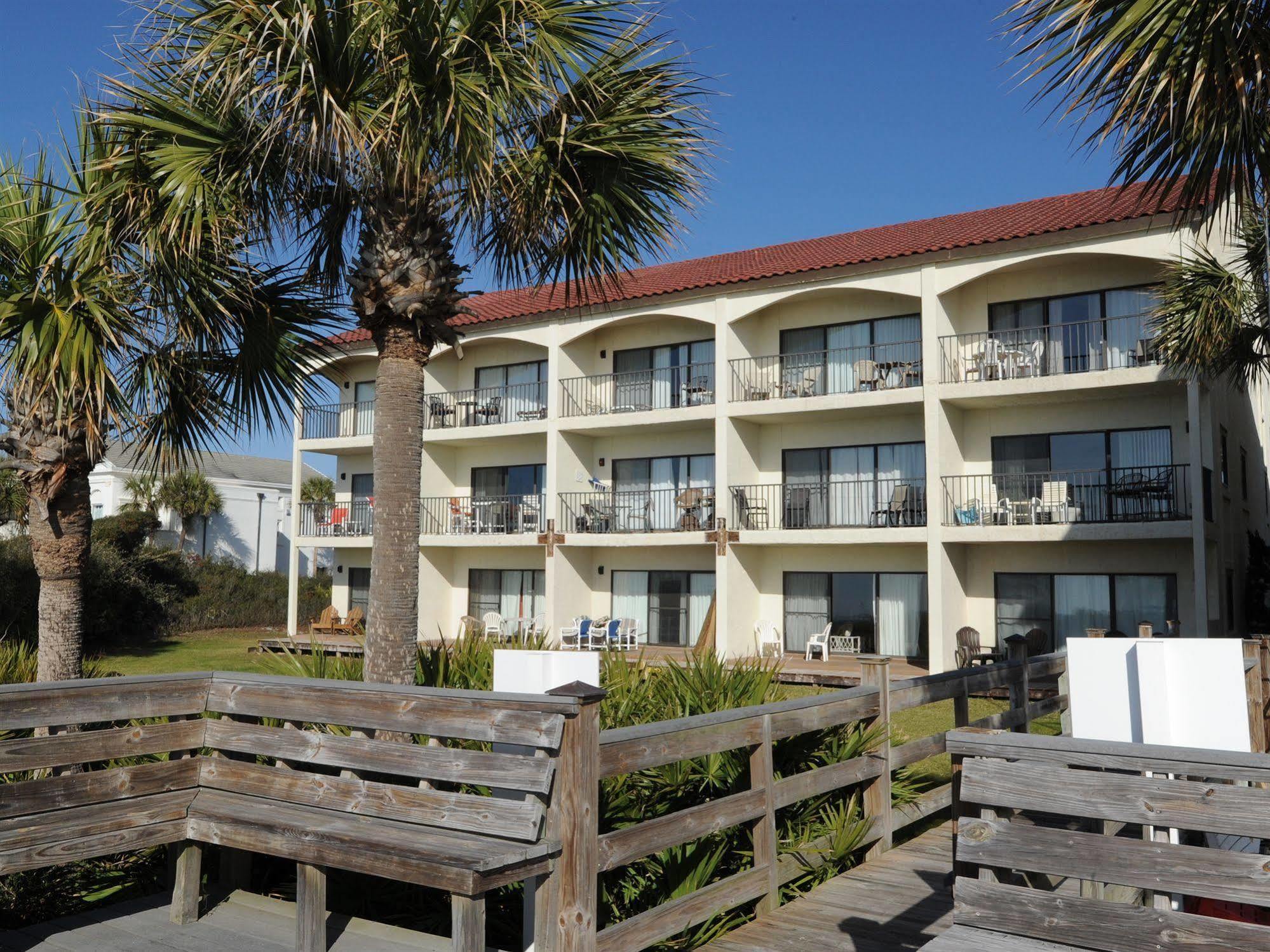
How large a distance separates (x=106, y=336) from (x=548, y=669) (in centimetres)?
507

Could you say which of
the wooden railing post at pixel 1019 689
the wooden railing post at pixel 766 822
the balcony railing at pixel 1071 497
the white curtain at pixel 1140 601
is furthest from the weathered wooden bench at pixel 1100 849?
the white curtain at pixel 1140 601

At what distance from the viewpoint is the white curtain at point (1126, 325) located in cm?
2112

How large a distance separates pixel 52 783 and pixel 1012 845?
4230 mm

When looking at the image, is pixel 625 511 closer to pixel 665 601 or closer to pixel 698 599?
pixel 665 601

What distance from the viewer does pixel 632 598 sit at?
27922mm

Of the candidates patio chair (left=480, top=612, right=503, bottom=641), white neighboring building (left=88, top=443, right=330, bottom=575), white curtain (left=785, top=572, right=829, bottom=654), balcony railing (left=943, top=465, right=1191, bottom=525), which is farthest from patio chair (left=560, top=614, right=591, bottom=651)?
white neighboring building (left=88, top=443, right=330, bottom=575)

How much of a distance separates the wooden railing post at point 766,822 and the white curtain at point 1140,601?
58.4ft

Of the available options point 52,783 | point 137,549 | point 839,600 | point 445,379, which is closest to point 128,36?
point 52,783

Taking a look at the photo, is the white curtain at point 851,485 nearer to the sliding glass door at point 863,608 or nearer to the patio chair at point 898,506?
the patio chair at point 898,506

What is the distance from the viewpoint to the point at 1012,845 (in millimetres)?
3316

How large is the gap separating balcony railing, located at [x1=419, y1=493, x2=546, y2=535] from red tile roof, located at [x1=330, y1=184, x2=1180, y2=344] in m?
4.88

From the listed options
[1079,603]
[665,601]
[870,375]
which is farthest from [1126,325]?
[665,601]

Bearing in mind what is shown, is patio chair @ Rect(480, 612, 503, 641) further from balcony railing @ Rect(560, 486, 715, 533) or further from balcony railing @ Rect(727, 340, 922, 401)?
balcony railing @ Rect(727, 340, 922, 401)

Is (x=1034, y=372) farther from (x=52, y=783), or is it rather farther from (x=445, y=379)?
(x=52, y=783)
